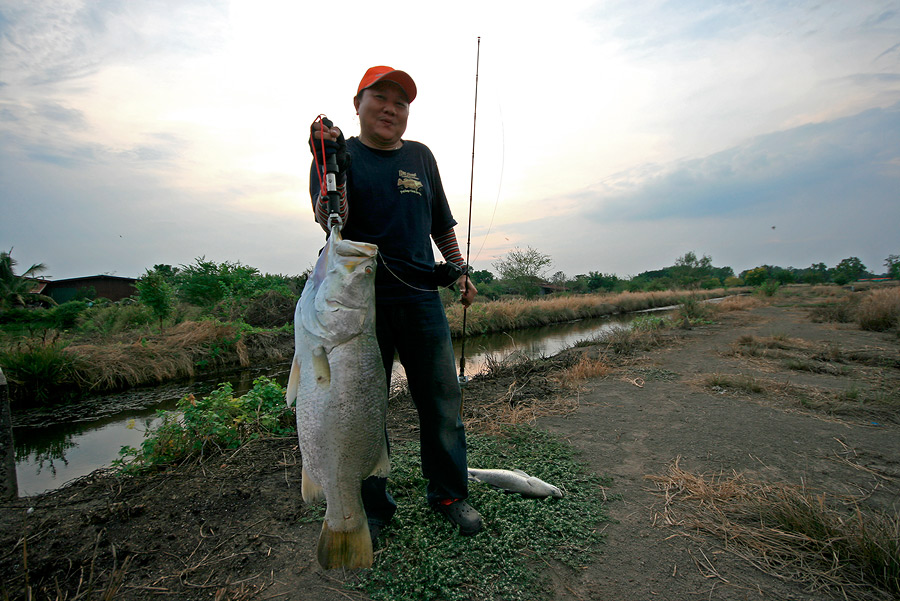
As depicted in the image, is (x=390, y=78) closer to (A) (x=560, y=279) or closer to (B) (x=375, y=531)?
(B) (x=375, y=531)

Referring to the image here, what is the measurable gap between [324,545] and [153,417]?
7.62 m

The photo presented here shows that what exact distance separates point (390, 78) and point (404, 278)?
1180 millimetres

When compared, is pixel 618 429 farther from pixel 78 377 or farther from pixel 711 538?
pixel 78 377

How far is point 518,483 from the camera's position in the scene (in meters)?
2.96

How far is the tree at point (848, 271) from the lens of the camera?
41.1 m

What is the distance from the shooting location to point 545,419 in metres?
4.82

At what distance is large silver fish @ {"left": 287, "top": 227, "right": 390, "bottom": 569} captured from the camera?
1.75 metres

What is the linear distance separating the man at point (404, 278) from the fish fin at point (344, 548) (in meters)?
0.72

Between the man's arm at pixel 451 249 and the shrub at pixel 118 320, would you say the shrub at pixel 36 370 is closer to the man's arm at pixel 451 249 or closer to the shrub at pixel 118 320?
the shrub at pixel 118 320

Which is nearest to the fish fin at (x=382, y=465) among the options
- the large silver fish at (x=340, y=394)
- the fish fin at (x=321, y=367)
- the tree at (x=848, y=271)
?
the large silver fish at (x=340, y=394)

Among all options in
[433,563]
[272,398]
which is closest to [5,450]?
[272,398]

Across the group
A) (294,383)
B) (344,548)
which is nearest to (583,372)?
(344,548)

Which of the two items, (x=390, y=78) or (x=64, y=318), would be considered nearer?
(x=390, y=78)

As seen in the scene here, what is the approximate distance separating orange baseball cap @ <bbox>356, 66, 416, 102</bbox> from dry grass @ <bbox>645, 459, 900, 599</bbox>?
322cm
